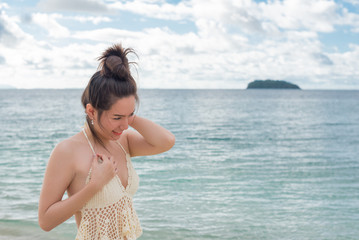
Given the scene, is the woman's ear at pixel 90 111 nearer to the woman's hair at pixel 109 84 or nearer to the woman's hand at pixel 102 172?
the woman's hair at pixel 109 84

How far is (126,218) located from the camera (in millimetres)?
2443

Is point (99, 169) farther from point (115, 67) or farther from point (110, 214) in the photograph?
point (115, 67)

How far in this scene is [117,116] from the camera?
2.26m

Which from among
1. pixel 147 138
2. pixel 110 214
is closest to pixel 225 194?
pixel 147 138

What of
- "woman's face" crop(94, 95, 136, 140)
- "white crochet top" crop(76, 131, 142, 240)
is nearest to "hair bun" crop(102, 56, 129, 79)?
"woman's face" crop(94, 95, 136, 140)

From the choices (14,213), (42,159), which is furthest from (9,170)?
(14,213)

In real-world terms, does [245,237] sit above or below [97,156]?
below

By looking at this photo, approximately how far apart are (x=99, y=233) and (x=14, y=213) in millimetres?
6718

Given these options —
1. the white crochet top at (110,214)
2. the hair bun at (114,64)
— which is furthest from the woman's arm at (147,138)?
the hair bun at (114,64)

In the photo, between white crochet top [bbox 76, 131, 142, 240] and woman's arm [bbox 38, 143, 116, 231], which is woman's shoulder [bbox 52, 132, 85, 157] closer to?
woman's arm [bbox 38, 143, 116, 231]

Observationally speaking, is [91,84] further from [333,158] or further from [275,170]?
[333,158]

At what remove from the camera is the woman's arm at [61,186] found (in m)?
2.11

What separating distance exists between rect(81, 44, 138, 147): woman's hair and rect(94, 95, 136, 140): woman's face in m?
0.02

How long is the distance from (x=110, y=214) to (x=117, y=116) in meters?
0.63
